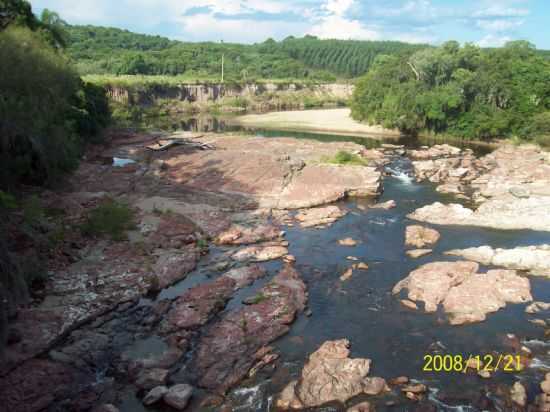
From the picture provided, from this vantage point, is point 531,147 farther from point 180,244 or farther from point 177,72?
point 177,72

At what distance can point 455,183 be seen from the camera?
1353 inches

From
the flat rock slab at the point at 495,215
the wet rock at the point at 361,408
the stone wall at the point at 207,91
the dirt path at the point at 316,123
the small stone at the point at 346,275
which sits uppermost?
the stone wall at the point at 207,91

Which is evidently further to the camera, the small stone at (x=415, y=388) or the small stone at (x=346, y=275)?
the small stone at (x=346, y=275)

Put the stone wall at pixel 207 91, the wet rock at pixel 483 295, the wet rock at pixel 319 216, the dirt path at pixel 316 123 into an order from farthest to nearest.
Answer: the stone wall at pixel 207 91 < the dirt path at pixel 316 123 < the wet rock at pixel 319 216 < the wet rock at pixel 483 295

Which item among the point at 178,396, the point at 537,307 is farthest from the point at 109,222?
the point at 537,307

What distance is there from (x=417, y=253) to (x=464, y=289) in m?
4.15

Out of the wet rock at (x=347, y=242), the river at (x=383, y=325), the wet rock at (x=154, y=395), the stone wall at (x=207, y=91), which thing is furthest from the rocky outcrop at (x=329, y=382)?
the stone wall at (x=207, y=91)

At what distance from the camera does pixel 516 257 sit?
65.6 feet

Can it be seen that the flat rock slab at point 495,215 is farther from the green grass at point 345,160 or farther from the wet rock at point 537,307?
the green grass at point 345,160

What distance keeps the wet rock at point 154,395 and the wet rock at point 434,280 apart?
30.5ft

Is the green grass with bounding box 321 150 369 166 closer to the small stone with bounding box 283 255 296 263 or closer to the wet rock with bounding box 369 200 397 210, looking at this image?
the wet rock with bounding box 369 200 397 210

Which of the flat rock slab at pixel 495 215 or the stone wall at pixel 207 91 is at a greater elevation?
the stone wall at pixel 207 91

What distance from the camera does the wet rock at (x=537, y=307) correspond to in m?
16.2

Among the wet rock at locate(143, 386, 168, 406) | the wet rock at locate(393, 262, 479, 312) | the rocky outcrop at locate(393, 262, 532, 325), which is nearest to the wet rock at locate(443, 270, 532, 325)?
the rocky outcrop at locate(393, 262, 532, 325)
